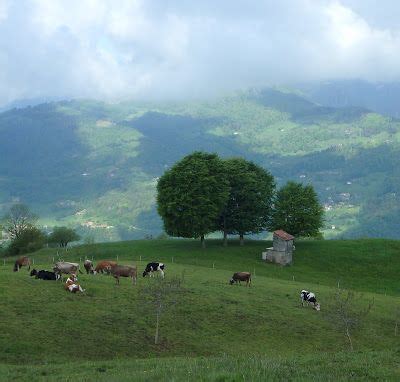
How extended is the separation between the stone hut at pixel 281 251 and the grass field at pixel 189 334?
606 inches

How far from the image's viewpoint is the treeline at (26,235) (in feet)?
348

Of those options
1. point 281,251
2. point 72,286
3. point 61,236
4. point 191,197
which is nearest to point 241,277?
point 72,286

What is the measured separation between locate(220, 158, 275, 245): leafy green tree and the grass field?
2442 cm

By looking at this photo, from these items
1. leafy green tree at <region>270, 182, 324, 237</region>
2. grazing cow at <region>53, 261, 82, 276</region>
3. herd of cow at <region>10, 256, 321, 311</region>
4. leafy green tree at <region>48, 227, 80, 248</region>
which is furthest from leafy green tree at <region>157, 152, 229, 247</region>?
leafy green tree at <region>48, 227, 80, 248</region>

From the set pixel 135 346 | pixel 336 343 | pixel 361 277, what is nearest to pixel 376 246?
pixel 361 277

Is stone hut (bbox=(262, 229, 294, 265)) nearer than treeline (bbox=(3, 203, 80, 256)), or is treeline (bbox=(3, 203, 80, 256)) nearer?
stone hut (bbox=(262, 229, 294, 265))

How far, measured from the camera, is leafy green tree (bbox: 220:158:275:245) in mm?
93250

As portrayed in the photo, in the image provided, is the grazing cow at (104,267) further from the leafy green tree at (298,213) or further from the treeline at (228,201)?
the leafy green tree at (298,213)

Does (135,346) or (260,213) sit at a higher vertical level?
(260,213)

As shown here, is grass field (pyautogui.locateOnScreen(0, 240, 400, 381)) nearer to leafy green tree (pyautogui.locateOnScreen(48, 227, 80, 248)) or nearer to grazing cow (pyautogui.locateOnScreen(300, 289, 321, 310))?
grazing cow (pyautogui.locateOnScreen(300, 289, 321, 310))

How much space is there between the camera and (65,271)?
50.6 meters

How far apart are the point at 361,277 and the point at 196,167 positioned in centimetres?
3258

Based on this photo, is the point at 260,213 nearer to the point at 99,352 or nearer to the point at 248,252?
the point at 248,252

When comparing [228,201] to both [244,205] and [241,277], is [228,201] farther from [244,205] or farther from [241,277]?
[241,277]
